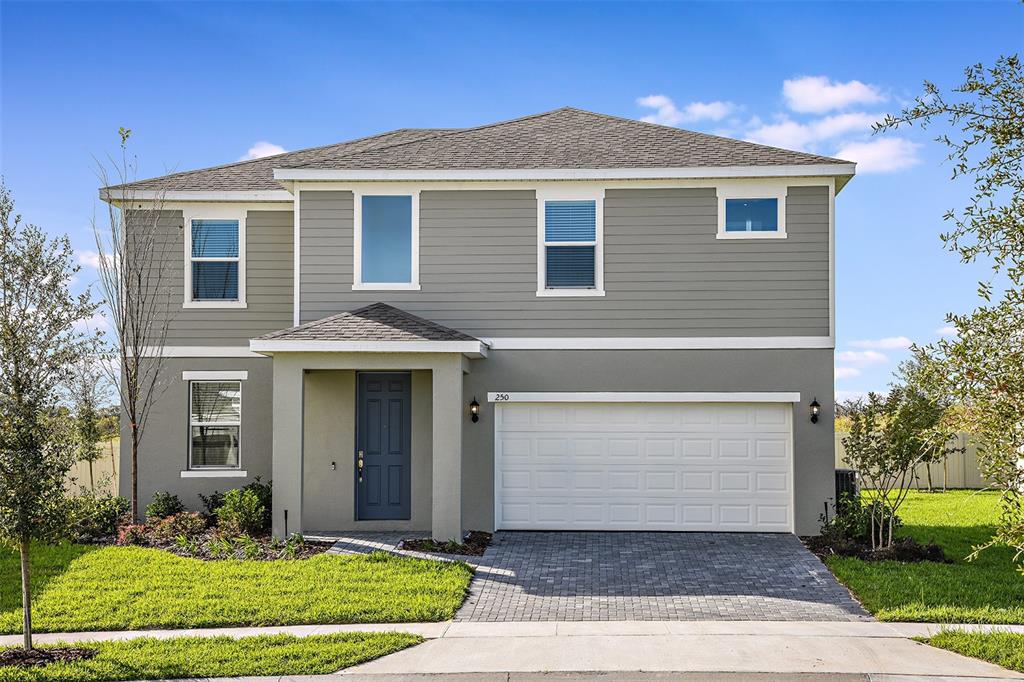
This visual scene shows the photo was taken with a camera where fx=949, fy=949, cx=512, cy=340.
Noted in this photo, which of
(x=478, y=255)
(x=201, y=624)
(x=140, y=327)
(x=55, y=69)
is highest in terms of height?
(x=55, y=69)

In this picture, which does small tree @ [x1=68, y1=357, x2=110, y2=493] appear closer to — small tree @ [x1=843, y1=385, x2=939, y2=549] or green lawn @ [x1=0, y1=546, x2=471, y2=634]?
green lawn @ [x1=0, y1=546, x2=471, y2=634]

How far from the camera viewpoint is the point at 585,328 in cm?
1558

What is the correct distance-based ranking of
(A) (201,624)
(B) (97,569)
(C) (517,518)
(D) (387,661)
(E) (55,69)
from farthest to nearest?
(C) (517,518)
(E) (55,69)
(B) (97,569)
(A) (201,624)
(D) (387,661)

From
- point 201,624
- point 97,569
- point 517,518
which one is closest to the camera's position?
point 201,624

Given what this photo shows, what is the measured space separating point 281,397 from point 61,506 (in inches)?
197

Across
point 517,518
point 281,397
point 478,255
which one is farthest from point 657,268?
point 281,397

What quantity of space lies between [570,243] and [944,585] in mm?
7506

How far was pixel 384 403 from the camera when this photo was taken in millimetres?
15656

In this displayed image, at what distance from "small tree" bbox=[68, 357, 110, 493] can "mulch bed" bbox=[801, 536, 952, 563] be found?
9.74m

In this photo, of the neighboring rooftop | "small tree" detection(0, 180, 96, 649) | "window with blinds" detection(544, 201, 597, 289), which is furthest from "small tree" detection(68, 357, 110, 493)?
"window with blinds" detection(544, 201, 597, 289)

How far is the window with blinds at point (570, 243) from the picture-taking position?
15.7m

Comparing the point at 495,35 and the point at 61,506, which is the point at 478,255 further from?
the point at 61,506

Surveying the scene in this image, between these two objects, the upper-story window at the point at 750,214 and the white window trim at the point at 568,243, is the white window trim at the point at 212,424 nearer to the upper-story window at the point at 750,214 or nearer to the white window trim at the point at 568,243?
the white window trim at the point at 568,243

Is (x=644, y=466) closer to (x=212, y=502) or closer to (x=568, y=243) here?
(x=568, y=243)
